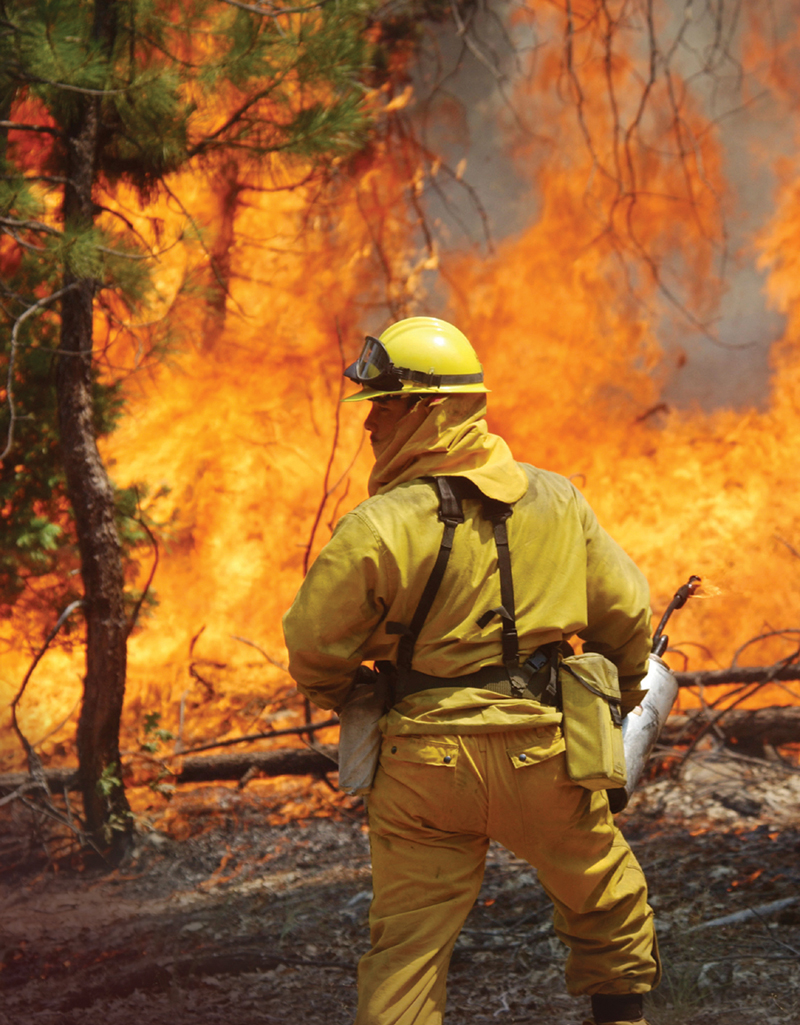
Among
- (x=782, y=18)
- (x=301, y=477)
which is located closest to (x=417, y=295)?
(x=301, y=477)

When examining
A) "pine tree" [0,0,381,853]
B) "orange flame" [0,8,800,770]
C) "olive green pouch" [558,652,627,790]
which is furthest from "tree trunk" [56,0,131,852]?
"olive green pouch" [558,652,627,790]

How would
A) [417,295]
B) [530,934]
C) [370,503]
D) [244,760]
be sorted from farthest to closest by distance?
1. [417,295]
2. [244,760]
3. [530,934]
4. [370,503]

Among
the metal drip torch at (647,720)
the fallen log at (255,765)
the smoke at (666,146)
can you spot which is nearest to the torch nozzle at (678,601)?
the metal drip torch at (647,720)

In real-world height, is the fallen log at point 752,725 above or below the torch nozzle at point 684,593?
below

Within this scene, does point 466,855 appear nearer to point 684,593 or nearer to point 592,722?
point 592,722

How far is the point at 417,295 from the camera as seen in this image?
6.20 m

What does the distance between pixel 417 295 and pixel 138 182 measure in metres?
2.15

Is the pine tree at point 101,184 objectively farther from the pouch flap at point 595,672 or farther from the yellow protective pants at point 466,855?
the pouch flap at point 595,672

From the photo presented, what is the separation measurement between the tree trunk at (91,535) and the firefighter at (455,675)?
7.81 feet

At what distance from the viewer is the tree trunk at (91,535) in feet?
14.0

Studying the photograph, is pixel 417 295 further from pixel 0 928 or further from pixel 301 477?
pixel 0 928

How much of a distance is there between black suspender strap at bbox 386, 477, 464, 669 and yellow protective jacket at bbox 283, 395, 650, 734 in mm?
18

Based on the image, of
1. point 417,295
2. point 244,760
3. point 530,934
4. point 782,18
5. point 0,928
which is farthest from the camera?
point 417,295

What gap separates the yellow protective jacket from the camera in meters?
2.16
